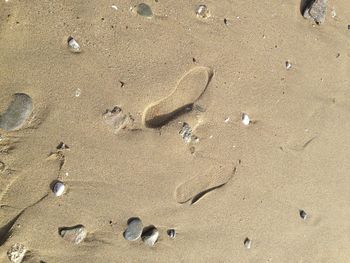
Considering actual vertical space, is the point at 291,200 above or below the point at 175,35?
below

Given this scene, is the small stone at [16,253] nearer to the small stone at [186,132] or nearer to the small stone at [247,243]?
the small stone at [186,132]

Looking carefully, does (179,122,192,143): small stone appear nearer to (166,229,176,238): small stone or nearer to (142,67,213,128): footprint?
(142,67,213,128): footprint

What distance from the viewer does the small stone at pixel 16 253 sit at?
4.07 metres

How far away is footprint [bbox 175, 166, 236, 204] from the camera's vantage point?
180 inches

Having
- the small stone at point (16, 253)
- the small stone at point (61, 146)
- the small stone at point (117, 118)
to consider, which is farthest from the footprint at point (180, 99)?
the small stone at point (16, 253)

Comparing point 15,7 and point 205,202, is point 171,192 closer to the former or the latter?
point 205,202

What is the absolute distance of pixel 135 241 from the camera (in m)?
4.43

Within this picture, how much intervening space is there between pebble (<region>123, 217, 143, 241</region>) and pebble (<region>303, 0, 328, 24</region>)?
306 centimetres

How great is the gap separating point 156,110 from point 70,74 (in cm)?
95

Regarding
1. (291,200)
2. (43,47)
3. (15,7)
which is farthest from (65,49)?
(291,200)

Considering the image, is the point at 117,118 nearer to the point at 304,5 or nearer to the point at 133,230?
the point at 133,230

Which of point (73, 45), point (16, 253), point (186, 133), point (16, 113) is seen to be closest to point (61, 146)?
point (16, 113)

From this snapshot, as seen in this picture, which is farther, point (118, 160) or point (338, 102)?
point (338, 102)

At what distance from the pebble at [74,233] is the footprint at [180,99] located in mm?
1238
